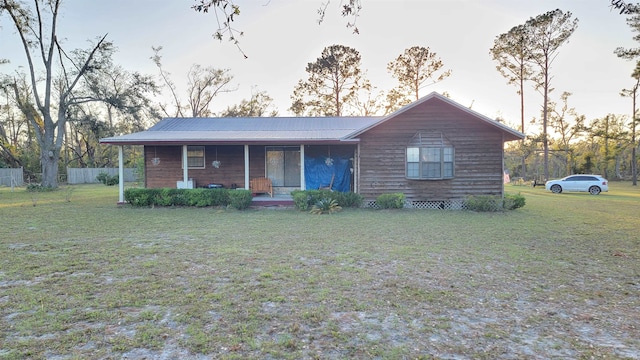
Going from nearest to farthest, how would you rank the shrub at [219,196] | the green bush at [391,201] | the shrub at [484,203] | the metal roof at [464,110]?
the metal roof at [464,110]
the shrub at [484,203]
the green bush at [391,201]
the shrub at [219,196]

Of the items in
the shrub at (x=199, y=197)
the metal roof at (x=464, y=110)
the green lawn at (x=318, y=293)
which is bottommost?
the green lawn at (x=318, y=293)

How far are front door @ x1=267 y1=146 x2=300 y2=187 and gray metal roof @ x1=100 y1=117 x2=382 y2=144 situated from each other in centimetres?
100

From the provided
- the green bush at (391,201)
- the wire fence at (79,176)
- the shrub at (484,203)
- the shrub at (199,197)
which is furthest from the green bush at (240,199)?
the wire fence at (79,176)

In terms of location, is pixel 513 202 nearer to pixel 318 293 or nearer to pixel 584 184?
pixel 318 293

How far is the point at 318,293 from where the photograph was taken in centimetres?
424

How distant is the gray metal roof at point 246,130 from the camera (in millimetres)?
13484

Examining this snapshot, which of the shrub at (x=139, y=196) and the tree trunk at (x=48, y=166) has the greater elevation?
the tree trunk at (x=48, y=166)

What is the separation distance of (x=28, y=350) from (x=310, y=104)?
34.0 metres

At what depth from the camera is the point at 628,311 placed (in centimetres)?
377

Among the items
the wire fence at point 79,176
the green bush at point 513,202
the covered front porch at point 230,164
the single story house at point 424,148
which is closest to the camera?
the green bush at point 513,202

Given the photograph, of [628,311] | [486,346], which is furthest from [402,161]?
[486,346]

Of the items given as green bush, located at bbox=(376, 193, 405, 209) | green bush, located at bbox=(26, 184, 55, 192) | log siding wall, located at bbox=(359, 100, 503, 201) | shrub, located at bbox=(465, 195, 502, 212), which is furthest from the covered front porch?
green bush, located at bbox=(26, 184, 55, 192)

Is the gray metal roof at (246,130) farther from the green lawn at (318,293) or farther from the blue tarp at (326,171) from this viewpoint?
the green lawn at (318,293)

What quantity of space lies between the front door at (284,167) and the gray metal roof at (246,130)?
1001 mm
